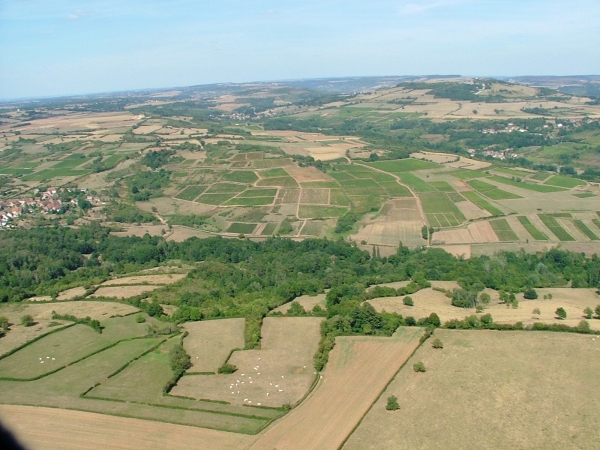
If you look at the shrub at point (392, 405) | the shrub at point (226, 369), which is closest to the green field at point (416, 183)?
the shrub at point (226, 369)

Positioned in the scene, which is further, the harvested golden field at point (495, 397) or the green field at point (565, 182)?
the green field at point (565, 182)

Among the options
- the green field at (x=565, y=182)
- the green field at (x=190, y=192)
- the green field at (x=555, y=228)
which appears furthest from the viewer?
the green field at (x=190, y=192)

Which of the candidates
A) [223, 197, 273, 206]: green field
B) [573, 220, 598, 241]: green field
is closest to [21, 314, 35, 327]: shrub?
[223, 197, 273, 206]: green field

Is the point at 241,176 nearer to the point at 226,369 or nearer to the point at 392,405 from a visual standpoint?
the point at 226,369

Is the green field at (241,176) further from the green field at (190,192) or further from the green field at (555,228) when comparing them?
the green field at (555,228)

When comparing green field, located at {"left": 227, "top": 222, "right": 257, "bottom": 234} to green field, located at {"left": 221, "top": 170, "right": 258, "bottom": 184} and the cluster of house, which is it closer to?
green field, located at {"left": 221, "top": 170, "right": 258, "bottom": 184}

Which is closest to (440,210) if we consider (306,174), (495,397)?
(306,174)
